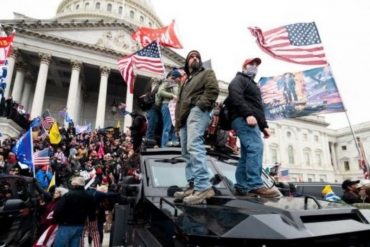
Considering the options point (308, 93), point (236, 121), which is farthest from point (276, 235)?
point (308, 93)

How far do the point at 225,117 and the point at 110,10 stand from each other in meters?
58.9

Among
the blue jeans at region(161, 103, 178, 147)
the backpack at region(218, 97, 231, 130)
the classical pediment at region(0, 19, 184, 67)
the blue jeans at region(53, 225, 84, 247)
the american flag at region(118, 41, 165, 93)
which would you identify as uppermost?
the classical pediment at region(0, 19, 184, 67)

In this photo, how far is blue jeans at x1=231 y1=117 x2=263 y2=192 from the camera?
9.89ft

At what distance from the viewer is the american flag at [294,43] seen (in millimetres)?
8670

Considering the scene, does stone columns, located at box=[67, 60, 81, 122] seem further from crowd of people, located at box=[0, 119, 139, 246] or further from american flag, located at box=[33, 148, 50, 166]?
american flag, located at box=[33, 148, 50, 166]

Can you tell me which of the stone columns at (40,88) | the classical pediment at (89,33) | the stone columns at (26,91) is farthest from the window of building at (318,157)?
the stone columns at (26,91)

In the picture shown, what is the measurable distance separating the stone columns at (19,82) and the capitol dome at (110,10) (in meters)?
23.2

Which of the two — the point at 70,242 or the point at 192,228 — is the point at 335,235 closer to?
the point at 192,228

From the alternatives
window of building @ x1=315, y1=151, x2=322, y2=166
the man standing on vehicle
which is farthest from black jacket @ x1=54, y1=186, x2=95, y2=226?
window of building @ x1=315, y1=151, x2=322, y2=166

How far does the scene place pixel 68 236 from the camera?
185 inches

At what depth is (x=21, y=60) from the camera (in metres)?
30.6

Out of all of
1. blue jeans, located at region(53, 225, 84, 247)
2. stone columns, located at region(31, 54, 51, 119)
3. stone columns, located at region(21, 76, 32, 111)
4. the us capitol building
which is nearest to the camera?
blue jeans, located at region(53, 225, 84, 247)

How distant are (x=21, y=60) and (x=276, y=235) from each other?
35.0 meters

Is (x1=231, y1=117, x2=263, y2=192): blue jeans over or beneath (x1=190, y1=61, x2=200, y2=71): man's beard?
beneath
